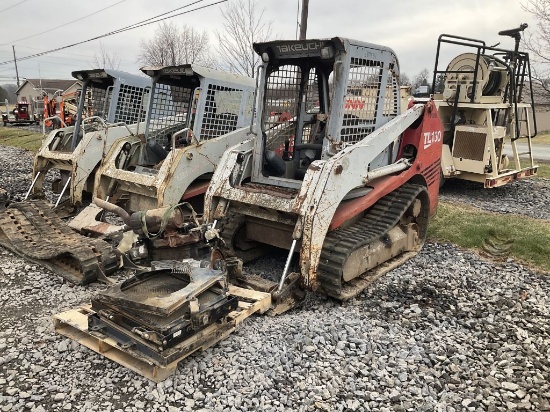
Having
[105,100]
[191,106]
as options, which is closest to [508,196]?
[191,106]

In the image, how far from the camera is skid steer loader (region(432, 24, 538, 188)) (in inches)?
368

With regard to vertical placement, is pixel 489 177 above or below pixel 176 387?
above

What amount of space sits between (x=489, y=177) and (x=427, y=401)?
7083mm

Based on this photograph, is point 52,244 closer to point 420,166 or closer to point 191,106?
point 191,106

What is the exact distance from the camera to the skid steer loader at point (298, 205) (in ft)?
11.5

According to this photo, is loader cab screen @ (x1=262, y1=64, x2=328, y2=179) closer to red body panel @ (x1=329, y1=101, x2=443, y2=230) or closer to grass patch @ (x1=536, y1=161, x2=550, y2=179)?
red body panel @ (x1=329, y1=101, x2=443, y2=230)

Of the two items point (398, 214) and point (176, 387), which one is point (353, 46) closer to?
point (398, 214)

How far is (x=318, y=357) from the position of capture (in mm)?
3717

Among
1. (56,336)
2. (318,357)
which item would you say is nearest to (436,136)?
(318,357)

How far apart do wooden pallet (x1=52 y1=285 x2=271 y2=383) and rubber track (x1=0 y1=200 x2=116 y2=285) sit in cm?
104

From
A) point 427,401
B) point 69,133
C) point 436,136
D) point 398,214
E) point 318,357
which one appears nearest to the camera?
point 427,401

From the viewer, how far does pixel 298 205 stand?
14.7ft

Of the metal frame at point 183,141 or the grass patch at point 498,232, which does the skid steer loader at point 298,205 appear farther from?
the metal frame at point 183,141

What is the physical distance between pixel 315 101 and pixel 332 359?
11.2 feet
